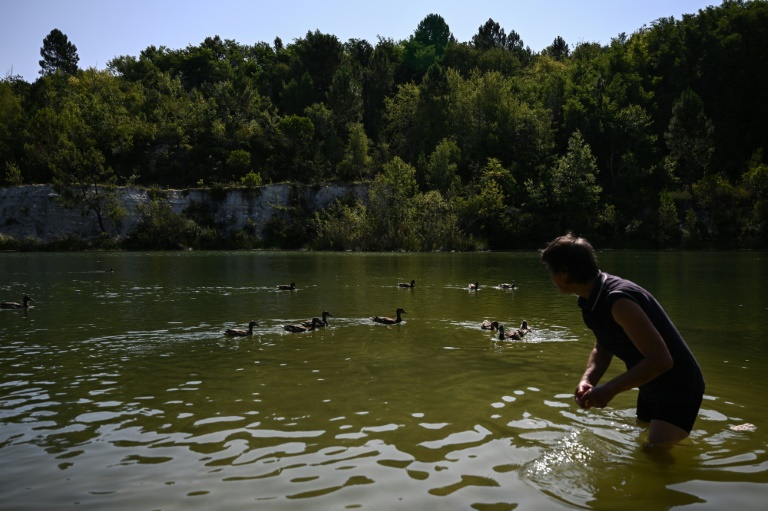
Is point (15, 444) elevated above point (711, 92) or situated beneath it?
situated beneath

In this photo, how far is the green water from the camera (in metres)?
6.45

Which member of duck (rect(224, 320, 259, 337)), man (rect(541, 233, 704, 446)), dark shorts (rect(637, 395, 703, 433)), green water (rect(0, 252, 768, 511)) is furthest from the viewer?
duck (rect(224, 320, 259, 337))

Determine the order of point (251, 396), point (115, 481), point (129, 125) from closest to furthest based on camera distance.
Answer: point (115, 481)
point (251, 396)
point (129, 125)

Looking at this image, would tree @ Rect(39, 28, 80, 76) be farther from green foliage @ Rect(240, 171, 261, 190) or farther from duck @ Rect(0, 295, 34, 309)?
duck @ Rect(0, 295, 34, 309)

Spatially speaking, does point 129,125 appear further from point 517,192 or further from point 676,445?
point 676,445

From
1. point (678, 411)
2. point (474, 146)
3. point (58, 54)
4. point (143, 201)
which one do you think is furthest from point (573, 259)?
point (58, 54)

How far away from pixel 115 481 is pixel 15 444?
2.21m

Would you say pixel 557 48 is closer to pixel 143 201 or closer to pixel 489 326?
pixel 143 201

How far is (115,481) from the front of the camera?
22.2 ft

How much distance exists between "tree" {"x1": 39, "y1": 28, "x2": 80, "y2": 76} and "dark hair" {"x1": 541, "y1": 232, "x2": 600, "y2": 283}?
464 ft

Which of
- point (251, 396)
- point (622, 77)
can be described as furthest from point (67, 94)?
point (251, 396)

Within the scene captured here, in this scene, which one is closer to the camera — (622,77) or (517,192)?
(517,192)

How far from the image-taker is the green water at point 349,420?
6.45 meters

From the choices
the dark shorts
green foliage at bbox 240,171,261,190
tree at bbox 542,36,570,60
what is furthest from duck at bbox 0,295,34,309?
tree at bbox 542,36,570,60
